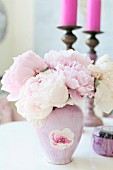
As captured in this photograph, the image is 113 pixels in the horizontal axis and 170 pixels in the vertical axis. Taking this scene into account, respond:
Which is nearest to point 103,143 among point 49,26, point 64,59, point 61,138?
point 61,138

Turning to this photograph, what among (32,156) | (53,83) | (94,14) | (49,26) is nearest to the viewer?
(53,83)

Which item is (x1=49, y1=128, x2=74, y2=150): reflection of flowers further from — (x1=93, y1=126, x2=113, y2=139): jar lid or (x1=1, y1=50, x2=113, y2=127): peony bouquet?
(x1=93, y1=126, x2=113, y2=139): jar lid

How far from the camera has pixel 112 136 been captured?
92 centimetres

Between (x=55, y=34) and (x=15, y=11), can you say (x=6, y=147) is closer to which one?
(x=55, y=34)

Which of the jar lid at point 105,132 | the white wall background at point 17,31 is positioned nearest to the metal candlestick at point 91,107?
the jar lid at point 105,132

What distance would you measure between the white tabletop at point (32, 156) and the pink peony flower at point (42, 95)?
0.16 meters

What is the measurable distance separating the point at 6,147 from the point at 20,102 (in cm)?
28

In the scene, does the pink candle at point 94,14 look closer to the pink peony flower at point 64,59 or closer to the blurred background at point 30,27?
the blurred background at point 30,27

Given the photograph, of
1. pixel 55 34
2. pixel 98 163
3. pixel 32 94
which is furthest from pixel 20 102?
pixel 55 34

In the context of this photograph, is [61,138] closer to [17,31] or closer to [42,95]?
[42,95]

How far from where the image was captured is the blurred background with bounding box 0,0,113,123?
2.00 meters

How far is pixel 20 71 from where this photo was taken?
0.79m

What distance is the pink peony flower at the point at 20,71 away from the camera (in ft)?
2.60

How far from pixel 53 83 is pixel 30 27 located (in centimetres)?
148
